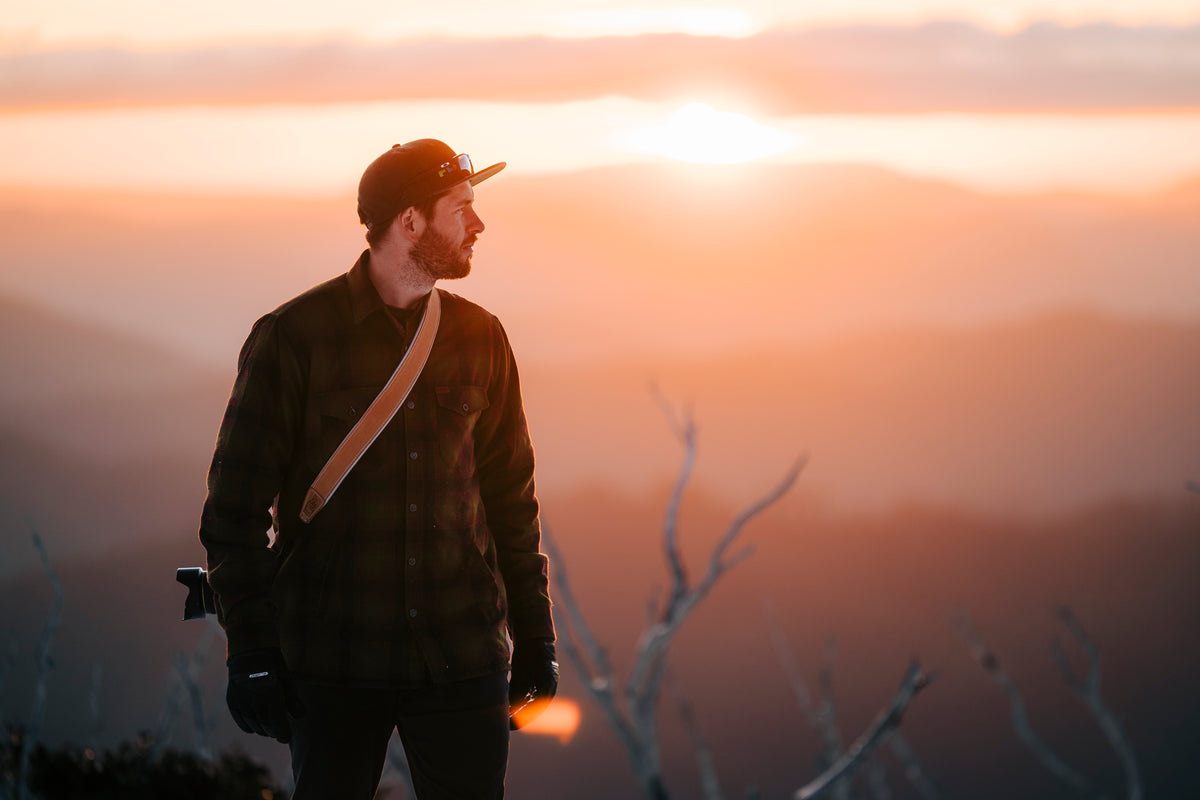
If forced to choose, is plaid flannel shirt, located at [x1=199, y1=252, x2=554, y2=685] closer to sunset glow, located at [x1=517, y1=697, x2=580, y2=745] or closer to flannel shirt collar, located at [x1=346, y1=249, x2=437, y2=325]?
flannel shirt collar, located at [x1=346, y1=249, x2=437, y2=325]

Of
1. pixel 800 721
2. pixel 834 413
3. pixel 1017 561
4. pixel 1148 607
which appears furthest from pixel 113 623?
pixel 1148 607

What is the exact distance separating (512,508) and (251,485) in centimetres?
73

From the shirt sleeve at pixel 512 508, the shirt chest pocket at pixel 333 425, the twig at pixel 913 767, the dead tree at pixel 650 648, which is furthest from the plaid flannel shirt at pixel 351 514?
the twig at pixel 913 767

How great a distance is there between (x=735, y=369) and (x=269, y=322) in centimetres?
5758

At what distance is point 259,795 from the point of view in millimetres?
12062

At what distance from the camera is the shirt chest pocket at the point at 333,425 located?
2.63 metres

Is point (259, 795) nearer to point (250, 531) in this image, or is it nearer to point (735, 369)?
point (250, 531)

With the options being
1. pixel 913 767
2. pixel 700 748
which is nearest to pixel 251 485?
pixel 700 748

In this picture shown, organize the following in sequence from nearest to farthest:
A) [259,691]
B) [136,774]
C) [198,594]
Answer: [259,691]
[198,594]
[136,774]

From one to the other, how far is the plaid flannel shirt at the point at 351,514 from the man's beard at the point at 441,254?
6.4 inches

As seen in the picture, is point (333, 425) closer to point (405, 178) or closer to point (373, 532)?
point (373, 532)

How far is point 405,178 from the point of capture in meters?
2.77

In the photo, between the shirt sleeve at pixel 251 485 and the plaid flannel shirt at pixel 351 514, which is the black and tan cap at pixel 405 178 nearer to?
the plaid flannel shirt at pixel 351 514

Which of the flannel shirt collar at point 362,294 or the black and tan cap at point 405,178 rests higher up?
the black and tan cap at point 405,178
